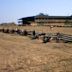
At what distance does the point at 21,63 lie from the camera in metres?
14.3

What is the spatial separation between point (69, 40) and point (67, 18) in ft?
257

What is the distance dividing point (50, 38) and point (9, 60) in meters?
11.8

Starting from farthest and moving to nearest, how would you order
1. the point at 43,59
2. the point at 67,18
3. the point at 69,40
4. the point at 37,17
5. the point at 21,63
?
1. the point at 67,18
2. the point at 37,17
3. the point at 69,40
4. the point at 43,59
5. the point at 21,63

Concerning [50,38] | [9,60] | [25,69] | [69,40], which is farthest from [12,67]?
[50,38]

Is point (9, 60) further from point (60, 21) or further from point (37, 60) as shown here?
point (60, 21)

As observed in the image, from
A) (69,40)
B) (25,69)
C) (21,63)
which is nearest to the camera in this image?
(25,69)

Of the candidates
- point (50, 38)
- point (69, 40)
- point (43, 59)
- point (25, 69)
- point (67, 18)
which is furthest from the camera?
point (67, 18)

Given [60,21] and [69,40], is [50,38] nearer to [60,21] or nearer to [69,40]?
[69,40]

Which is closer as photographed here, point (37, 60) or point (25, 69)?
point (25, 69)

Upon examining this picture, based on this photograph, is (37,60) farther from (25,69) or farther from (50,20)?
(50,20)

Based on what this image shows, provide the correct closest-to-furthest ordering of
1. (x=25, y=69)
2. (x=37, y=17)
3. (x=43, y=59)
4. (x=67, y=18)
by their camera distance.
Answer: (x=25, y=69) < (x=43, y=59) < (x=37, y=17) < (x=67, y=18)

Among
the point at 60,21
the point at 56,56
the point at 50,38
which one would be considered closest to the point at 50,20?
the point at 60,21

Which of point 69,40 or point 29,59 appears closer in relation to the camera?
point 29,59

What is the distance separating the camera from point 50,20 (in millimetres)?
95625
